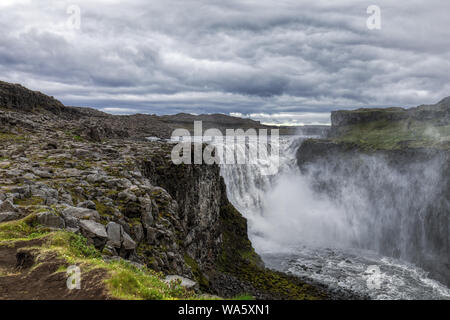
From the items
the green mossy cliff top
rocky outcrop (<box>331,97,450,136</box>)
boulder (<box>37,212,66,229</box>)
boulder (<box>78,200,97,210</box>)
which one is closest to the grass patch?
boulder (<box>37,212,66,229</box>)

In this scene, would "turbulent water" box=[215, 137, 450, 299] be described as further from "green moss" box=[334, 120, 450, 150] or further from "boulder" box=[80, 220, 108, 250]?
"boulder" box=[80, 220, 108, 250]

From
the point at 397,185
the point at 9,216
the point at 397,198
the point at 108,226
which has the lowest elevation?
the point at 397,198

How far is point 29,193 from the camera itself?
1511 cm

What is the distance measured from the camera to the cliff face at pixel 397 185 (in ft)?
186

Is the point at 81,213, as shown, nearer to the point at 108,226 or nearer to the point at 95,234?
the point at 108,226

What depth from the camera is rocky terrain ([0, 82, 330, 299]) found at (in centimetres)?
874

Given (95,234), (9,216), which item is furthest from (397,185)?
(9,216)

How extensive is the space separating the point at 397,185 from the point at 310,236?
21691 mm

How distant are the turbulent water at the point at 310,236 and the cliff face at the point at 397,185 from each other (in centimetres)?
231

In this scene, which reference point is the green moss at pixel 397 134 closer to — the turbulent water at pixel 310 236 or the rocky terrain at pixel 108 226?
the turbulent water at pixel 310 236

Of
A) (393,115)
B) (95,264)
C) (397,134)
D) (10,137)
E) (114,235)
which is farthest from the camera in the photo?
(393,115)

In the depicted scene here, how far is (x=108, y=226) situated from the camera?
45.7ft
